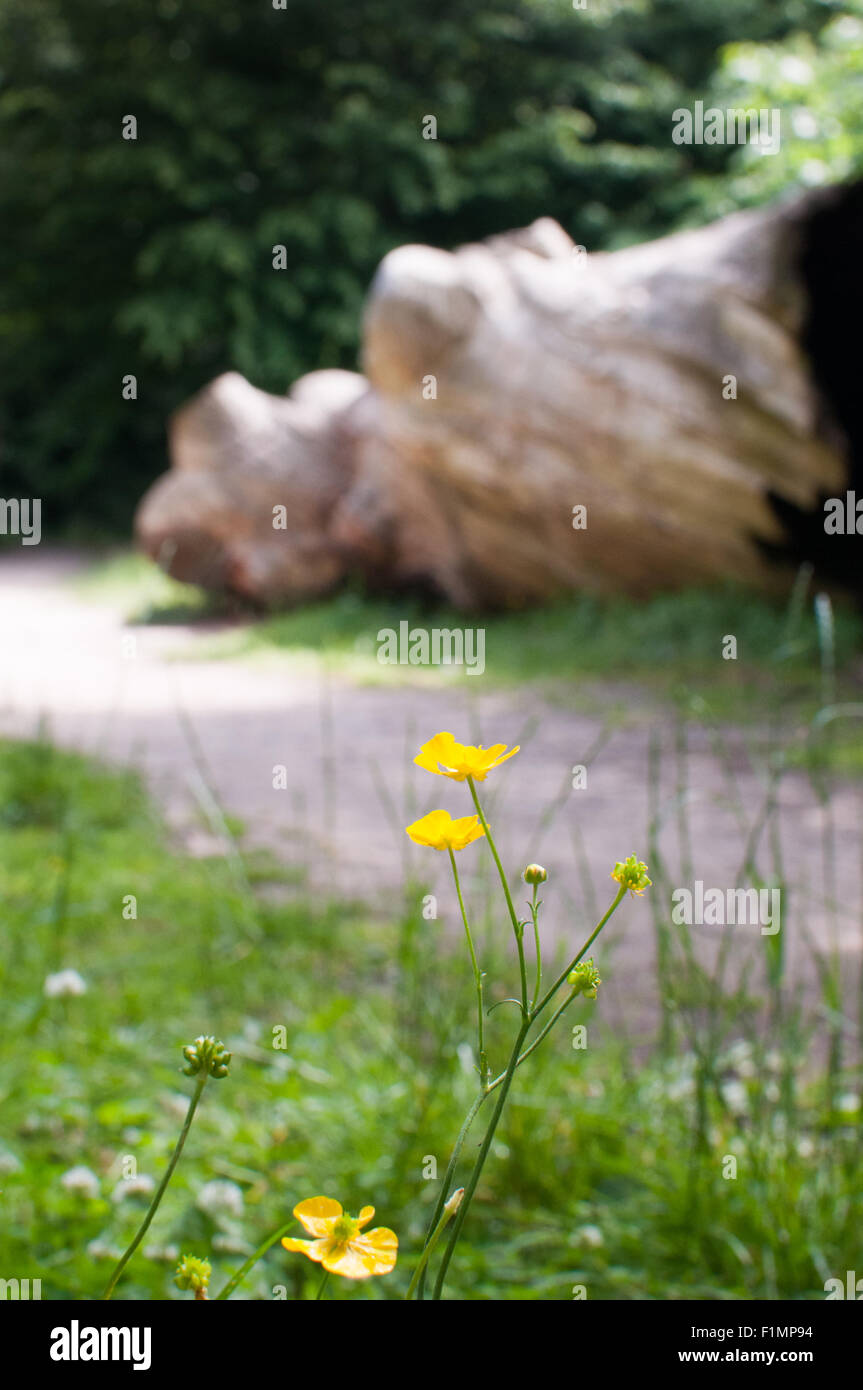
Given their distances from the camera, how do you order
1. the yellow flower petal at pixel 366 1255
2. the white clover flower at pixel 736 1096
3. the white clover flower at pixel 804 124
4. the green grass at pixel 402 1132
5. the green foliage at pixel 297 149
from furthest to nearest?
the green foliage at pixel 297 149
the white clover flower at pixel 804 124
the white clover flower at pixel 736 1096
the green grass at pixel 402 1132
the yellow flower petal at pixel 366 1255

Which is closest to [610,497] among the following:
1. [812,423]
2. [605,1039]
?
[812,423]

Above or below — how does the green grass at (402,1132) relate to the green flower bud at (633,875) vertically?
below

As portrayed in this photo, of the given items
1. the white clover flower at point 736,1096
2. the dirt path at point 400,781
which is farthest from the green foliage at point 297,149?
the white clover flower at point 736,1096

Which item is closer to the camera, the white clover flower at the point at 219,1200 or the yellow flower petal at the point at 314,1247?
the yellow flower petal at the point at 314,1247

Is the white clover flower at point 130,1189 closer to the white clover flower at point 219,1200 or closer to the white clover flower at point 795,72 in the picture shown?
the white clover flower at point 219,1200

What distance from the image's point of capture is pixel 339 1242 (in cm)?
41

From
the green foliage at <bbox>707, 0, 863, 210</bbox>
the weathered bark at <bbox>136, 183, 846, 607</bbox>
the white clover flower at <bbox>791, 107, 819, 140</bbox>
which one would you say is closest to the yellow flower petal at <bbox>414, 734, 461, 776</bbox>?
the weathered bark at <bbox>136, 183, 846, 607</bbox>

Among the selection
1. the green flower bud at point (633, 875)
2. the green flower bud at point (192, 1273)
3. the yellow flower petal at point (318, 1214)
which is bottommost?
the green flower bud at point (192, 1273)

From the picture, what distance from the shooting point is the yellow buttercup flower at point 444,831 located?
42cm

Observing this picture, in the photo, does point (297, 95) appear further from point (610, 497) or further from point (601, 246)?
point (610, 497)

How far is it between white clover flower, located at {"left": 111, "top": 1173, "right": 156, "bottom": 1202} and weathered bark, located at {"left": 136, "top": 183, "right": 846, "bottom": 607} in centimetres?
549

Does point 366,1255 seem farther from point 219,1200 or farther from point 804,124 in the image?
point 804,124

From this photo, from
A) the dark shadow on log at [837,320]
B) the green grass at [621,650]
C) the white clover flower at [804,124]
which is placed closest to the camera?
the green grass at [621,650]

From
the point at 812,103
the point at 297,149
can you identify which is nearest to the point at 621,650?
the point at 812,103
